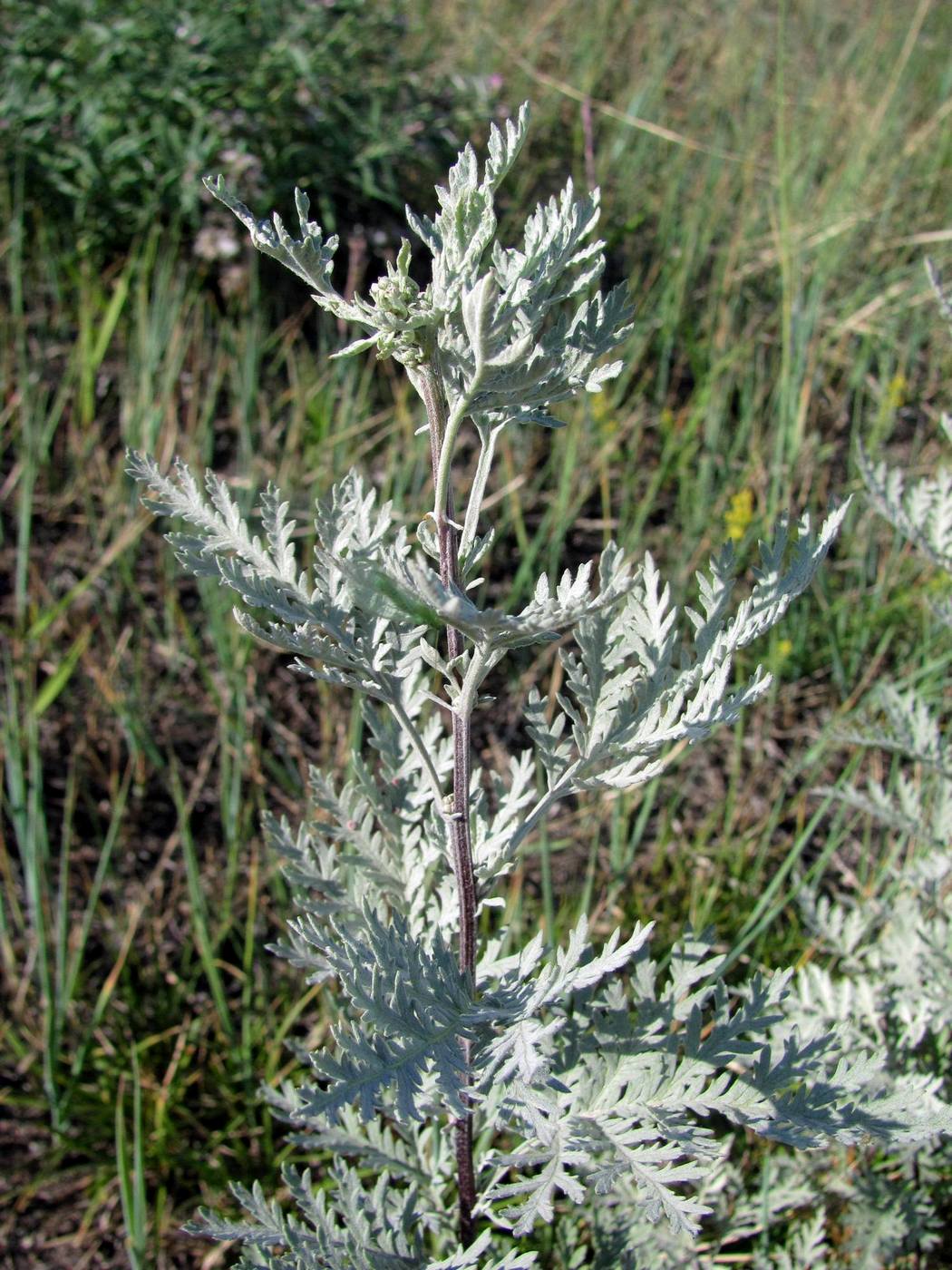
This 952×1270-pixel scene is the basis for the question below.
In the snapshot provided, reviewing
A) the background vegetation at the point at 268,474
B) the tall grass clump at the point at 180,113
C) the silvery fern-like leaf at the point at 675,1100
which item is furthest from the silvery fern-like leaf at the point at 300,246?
the tall grass clump at the point at 180,113

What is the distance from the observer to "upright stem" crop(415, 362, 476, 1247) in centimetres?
101

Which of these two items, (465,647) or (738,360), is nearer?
(465,647)

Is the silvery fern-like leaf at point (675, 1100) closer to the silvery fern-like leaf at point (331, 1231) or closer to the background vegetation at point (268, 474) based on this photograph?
the silvery fern-like leaf at point (331, 1231)

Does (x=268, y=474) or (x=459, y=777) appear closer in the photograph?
(x=459, y=777)

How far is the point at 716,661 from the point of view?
1.08 metres

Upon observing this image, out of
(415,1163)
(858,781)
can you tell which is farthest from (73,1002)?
(858,781)

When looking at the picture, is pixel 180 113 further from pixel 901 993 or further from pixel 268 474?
pixel 901 993

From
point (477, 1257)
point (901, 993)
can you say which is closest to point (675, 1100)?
point (477, 1257)

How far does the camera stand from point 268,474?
2771mm

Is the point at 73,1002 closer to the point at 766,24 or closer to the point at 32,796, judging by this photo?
the point at 32,796

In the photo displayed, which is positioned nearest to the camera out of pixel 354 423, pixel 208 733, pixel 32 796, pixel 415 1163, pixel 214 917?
pixel 415 1163

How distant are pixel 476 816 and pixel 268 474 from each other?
1691mm

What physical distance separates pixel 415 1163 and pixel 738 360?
238cm

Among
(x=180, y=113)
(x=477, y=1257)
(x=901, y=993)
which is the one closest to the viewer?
(x=477, y=1257)
